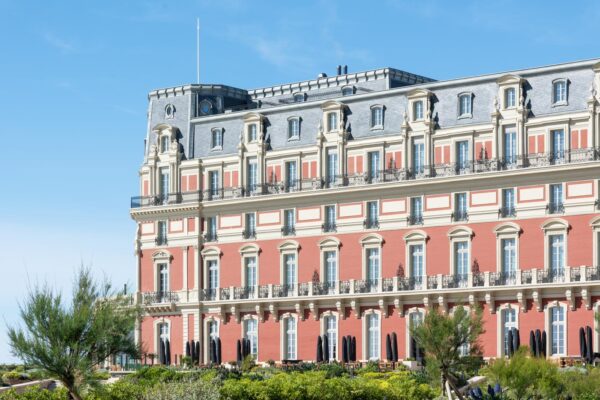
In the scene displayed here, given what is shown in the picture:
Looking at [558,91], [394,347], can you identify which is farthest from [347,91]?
[394,347]

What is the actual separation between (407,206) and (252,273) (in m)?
11.2

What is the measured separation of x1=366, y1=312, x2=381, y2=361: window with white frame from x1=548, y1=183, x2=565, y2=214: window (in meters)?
11.7

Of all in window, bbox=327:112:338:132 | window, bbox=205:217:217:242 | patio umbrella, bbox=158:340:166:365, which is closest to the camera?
window, bbox=327:112:338:132

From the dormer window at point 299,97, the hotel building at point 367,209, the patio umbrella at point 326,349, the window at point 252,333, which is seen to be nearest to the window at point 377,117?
the hotel building at point 367,209

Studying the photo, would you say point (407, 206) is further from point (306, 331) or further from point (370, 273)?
point (306, 331)

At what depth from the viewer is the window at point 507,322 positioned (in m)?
74.7

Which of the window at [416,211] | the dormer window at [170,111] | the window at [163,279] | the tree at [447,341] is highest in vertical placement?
the dormer window at [170,111]

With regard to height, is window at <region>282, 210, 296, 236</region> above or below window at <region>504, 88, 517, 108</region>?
below

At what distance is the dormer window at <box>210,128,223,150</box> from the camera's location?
88125 mm

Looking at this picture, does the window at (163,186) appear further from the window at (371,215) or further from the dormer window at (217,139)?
the window at (371,215)

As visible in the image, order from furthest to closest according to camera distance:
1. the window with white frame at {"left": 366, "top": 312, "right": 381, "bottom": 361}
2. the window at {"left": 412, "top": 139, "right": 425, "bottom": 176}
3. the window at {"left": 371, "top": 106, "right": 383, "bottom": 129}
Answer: the window at {"left": 371, "top": 106, "right": 383, "bottom": 129} → the window with white frame at {"left": 366, "top": 312, "right": 381, "bottom": 361} → the window at {"left": 412, "top": 139, "right": 425, "bottom": 176}

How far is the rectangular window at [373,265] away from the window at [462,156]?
21.4 feet

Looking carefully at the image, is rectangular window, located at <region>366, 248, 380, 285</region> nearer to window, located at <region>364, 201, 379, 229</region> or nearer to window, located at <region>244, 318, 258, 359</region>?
window, located at <region>364, 201, 379, 229</region>

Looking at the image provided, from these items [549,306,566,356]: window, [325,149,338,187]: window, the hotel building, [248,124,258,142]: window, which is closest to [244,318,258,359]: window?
the hotel building
